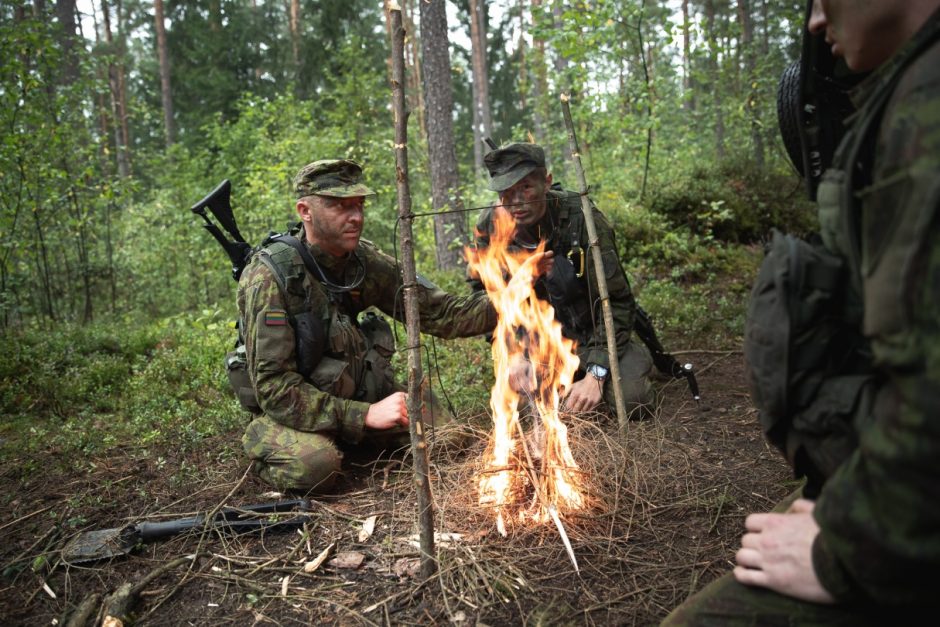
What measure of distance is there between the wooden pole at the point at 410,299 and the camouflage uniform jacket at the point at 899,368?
178 centimetres

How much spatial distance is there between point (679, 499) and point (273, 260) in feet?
10.4

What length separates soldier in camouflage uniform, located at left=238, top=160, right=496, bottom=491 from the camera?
421 centimetres

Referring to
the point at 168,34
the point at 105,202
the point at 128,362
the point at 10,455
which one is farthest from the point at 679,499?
the point at 168,34

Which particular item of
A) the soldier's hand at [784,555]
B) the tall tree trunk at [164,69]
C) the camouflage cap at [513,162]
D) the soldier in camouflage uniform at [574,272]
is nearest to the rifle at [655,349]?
the soldier in camouflage uniform at [574,272]

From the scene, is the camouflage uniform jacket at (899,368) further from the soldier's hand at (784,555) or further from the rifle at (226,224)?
the rifle at (226,224)

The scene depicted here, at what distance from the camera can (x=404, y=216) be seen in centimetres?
275

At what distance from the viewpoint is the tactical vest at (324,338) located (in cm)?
435

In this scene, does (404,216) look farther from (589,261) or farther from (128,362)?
(128,362)

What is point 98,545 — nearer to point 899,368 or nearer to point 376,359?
point 376,359

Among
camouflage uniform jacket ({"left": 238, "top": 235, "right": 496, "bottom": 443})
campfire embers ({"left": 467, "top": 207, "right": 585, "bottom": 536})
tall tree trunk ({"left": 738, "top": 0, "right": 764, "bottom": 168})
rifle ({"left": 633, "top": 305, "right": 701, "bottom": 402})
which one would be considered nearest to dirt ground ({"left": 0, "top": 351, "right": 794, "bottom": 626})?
campfire embers ({"left": 467, "top": 207, "right": 585, "bottom": 536})

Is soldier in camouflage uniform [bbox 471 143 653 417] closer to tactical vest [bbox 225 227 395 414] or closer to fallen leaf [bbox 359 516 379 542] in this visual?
tactical vest [bbox 225 227 395 414]

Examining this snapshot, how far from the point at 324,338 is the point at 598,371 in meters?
2.27

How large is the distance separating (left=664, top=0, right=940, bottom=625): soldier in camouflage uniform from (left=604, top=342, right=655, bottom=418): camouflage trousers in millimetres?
3406

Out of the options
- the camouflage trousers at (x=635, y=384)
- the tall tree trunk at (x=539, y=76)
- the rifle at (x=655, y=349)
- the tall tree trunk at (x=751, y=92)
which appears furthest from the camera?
the tall tree trunk at (x=751, y=92)
